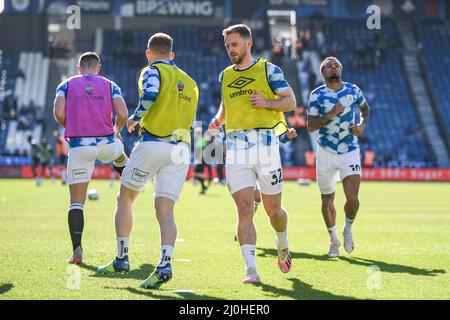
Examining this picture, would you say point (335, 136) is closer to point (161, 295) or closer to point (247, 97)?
point (247, 97)

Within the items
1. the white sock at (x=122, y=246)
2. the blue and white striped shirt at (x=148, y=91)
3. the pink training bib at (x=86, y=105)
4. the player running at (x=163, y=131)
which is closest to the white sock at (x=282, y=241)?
the player running at (x=163, y=131)

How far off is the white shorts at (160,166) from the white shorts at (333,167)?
3.42 metres

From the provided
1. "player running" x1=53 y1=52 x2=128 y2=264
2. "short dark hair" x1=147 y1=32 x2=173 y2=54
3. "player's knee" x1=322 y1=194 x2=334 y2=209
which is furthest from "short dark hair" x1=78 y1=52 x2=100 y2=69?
"player's knee" x1=322 y1=194 x2=334 y2=209

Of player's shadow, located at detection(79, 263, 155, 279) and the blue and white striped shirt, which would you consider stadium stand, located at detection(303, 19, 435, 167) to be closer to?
player's shadow, located at detection(79, 263, 155, 279)

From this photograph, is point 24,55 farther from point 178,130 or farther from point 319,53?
point 178,130

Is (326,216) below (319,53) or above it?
below

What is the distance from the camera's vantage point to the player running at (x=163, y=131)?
862 cm

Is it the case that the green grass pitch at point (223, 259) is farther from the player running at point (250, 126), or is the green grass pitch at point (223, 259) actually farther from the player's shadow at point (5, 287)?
the player running at point (250, 126)

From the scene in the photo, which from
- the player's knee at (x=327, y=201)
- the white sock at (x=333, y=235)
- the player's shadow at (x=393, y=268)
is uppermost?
the player's knee at (x=327, y=201)

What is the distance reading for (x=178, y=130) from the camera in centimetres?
883

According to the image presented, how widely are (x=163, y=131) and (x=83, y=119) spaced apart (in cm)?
169
